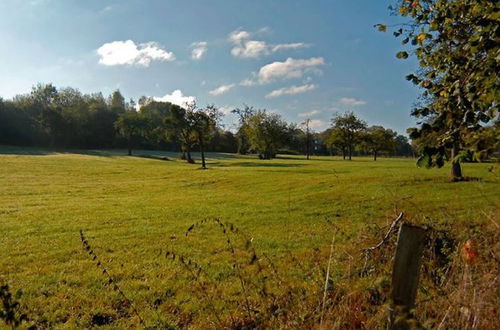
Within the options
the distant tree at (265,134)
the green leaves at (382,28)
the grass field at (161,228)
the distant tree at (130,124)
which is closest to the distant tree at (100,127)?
the distant tree at (130,124)

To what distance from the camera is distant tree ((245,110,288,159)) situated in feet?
274

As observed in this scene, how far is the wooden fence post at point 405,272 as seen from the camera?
290cm

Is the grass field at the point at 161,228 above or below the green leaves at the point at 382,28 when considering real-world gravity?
below

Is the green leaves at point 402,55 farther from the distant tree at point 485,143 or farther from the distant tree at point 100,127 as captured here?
the distant tree at point 100,127

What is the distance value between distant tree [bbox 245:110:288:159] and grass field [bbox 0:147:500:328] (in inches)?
2315

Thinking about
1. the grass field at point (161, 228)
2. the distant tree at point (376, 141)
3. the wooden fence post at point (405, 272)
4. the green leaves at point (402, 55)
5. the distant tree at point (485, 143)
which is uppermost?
the distant tree at point (376, 141)

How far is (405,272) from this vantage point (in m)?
2.99

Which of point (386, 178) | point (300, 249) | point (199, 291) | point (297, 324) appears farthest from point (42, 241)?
point (386, 178)

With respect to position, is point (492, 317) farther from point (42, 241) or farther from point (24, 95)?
point (24, 95)

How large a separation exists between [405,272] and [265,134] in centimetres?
8098

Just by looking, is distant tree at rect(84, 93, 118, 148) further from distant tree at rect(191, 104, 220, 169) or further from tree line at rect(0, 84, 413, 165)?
distant tree at rect(191, 104, 220, 169)

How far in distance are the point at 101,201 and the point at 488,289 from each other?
19154mm

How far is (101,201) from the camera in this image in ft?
63.4

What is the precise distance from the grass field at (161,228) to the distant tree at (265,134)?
58790mm
